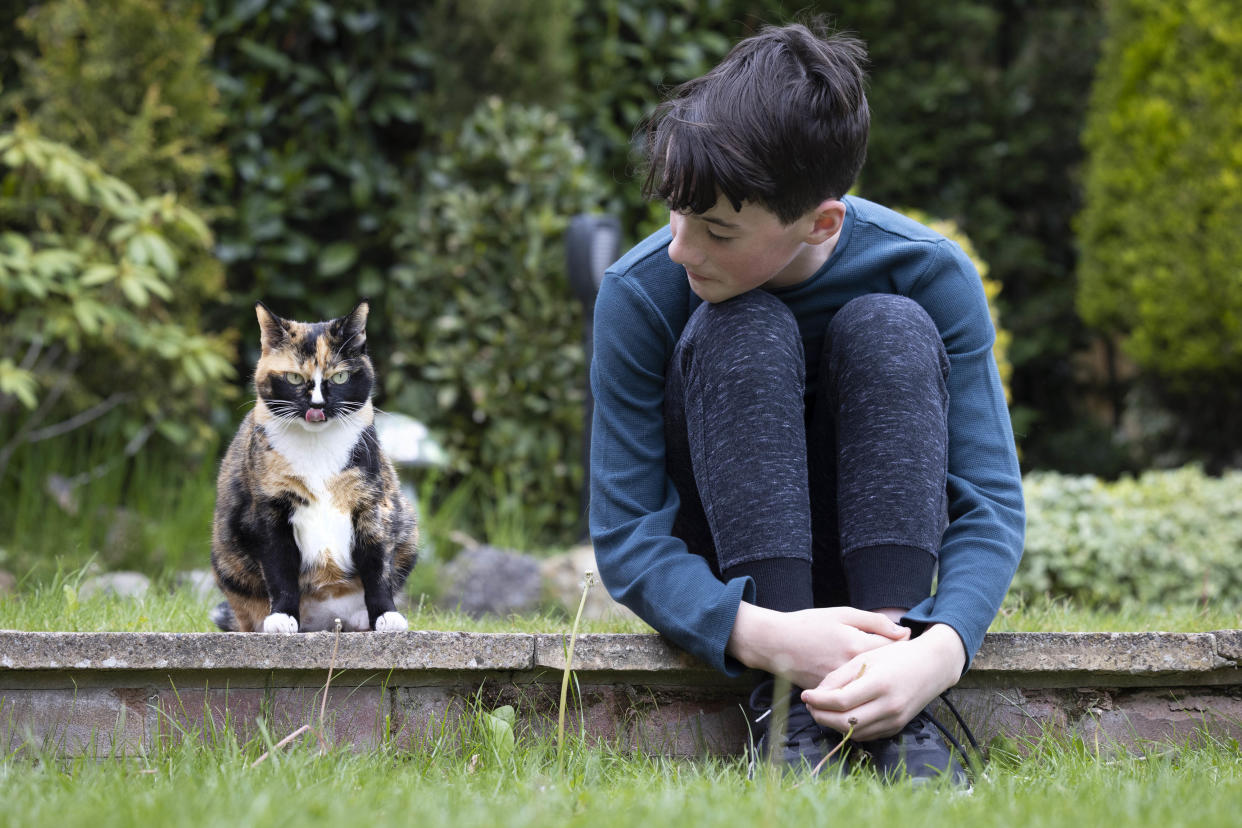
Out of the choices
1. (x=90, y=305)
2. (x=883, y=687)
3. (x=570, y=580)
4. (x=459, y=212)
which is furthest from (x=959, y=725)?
(x=459, y=212)

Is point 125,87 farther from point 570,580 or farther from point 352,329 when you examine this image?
point 352,329

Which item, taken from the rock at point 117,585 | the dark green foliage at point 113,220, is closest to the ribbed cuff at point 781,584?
the rock at point 117,585

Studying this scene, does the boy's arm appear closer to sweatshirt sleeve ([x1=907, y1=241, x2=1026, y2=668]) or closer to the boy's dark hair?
sweatshirt sleeve ([x1=907, y1=241, x2=1026, y2=668])

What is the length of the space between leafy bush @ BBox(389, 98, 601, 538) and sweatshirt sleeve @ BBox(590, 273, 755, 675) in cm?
260

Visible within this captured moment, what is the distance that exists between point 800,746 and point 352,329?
97 cm

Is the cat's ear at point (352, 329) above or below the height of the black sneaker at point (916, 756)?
above

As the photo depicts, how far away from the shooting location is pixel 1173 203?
216 inches

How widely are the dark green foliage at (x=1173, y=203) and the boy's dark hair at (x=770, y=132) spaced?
430 cm

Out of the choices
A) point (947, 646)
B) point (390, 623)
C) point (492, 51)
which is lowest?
point (947, 646)

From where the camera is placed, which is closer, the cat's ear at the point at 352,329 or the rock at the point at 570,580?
the cat's ear at the point at 352,329

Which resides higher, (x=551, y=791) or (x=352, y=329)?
(x=352, y=329)

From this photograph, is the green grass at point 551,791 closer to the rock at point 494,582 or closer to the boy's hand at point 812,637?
the boy's hand at point 812,637

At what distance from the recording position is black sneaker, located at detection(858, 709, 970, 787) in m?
1.49

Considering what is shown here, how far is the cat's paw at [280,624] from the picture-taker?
1638mm
